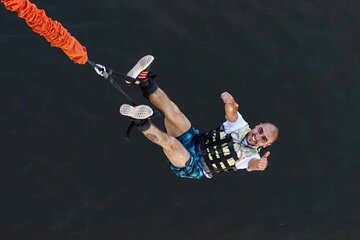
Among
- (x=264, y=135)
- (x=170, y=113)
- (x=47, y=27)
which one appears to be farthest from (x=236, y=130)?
(x=47, y=27)

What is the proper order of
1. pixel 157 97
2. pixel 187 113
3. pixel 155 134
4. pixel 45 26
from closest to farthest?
pixel 45 26
pixel 155 134
pixel 157 97
pixel 187 113

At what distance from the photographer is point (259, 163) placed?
22.5 feet

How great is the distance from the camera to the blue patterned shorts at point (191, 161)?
7410 mm

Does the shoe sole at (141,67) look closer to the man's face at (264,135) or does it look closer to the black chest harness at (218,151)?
the black chest harness at (218,151)

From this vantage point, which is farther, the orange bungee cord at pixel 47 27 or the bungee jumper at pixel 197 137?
the bungee jumper at pixel 197 137

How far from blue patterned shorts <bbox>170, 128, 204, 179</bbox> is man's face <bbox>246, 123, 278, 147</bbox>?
0.79 m

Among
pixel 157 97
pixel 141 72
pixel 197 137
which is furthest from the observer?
pixel 197 137

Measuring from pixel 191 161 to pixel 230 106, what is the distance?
840 mm

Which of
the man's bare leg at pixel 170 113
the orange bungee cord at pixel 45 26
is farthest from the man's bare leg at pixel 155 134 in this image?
the orange bungee cord at pixel 45 26

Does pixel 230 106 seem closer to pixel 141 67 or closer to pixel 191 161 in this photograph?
pixel 191 161

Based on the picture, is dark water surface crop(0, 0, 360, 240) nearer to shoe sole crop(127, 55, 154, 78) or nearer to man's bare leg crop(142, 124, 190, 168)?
man's bare leg crop(142, 124, 190, 168)

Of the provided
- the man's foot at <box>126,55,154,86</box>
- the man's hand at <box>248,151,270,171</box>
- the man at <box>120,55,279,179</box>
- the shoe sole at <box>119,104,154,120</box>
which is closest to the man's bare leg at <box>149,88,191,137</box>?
the man at <box>120,55,279,179</box>

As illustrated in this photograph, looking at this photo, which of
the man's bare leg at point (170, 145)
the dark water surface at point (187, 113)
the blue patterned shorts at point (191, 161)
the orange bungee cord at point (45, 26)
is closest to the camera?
the orange bungee cord at point (45, 26)

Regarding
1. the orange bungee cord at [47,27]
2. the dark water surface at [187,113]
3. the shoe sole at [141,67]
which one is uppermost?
the orange bungee cord at [47,27]
